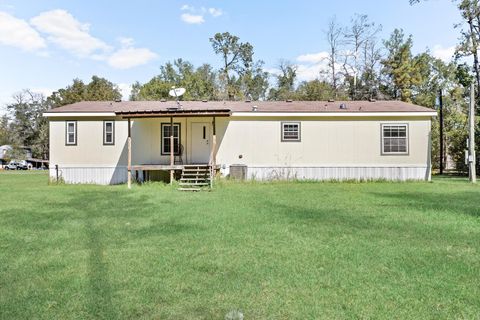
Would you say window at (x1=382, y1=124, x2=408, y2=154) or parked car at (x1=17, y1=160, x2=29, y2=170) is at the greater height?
window at (x1=382, y1=124, x2=408, y2=154)

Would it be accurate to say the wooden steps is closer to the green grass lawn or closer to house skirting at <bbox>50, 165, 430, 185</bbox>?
house skirting at <bbox>50, 165, 430, 185</bbox>

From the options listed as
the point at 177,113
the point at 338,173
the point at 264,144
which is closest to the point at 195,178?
the point at 177,113

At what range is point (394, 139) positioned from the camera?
16.6 m

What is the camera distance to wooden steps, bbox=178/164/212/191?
539 inches

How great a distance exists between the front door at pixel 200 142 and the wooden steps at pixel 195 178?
1.51 m

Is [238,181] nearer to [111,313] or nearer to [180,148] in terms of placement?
[180,148]

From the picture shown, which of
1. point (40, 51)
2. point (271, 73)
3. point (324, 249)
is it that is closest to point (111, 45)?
point (40, 51)

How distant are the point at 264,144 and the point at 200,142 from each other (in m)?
2.77

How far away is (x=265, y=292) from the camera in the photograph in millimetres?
3621

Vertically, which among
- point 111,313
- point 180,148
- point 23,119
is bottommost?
point 111,313

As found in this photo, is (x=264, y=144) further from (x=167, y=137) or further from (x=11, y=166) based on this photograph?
(x=11, y=166)

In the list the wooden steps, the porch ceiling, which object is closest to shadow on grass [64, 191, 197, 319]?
the wooden steps

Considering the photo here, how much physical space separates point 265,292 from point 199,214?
15.1 ft

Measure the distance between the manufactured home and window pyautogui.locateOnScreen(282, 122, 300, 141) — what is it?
0.04m
